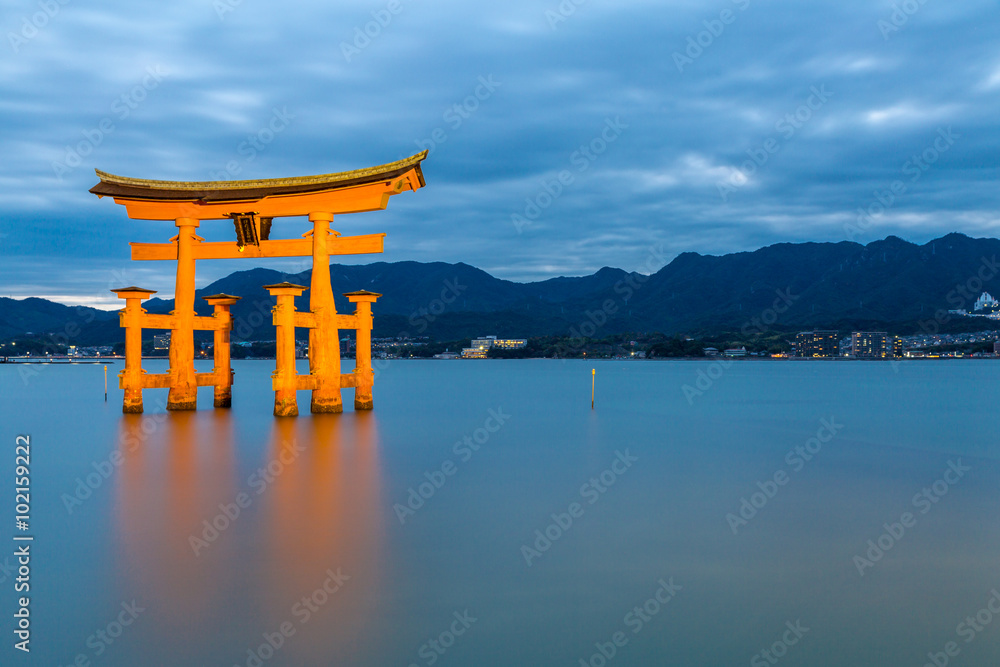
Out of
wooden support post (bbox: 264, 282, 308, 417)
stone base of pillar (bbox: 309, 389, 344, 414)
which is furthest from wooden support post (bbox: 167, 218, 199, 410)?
stone base of pillar (bbox: 309, 389, 344, 414)

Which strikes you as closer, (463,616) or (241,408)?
(463,616)

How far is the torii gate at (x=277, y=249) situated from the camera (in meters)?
22.7

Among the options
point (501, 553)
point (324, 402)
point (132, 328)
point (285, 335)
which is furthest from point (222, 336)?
point (501, 553)

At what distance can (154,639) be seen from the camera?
6.88 meters

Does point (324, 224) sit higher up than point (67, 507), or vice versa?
point (324, 224)

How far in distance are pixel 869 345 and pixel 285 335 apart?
552 feet

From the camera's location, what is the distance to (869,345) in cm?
16425

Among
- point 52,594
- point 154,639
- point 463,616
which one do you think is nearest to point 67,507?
point 52,594

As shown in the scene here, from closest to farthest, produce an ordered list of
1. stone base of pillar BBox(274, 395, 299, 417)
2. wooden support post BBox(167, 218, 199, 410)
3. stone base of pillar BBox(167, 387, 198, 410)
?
1. wooden support post BBox(167, 218, 199, 410)
2. stone base of pillar BBox(274, 395, 299, 417)
3. stone base of pillar BBox(167, 387, 198, 410)

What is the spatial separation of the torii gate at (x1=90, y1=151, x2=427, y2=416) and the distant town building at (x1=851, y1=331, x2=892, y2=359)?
161 meters

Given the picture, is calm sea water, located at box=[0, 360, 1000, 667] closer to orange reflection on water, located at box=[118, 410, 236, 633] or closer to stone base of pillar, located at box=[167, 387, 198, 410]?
orange reflection on water, located at box=[118, 410, 236, 633]

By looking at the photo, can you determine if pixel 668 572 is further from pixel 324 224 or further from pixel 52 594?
pixel 324 224

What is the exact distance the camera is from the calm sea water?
6977 mm

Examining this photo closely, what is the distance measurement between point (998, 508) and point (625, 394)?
40453 mm
